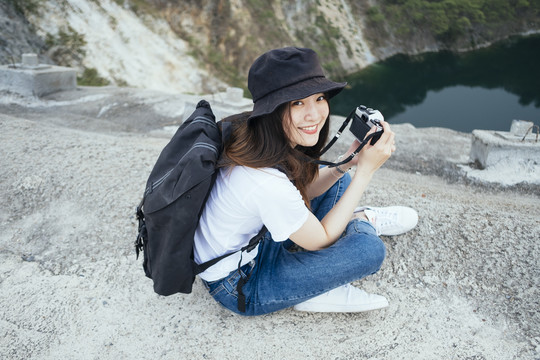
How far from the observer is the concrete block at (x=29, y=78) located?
12319mm

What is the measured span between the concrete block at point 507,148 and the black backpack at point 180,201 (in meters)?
8.48

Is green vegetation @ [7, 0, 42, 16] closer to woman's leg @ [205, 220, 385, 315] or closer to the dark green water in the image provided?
the dark green water

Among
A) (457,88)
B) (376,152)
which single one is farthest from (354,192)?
(457,88)

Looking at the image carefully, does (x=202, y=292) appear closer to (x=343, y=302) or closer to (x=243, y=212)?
(x=343, y=302)

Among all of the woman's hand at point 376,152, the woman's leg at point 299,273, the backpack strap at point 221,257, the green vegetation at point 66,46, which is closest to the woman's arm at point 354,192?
the woman's hand at point 376,152

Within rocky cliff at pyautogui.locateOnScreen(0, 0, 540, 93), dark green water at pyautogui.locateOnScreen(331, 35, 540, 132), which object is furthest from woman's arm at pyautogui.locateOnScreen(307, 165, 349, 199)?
dark green water at pyautogui.locateOnScreen(331, 35, 540, 132)

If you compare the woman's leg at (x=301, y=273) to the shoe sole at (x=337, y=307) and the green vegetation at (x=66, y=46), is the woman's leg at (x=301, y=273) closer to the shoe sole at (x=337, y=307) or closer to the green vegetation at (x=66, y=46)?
the shoe sole at (x=337, y=307)

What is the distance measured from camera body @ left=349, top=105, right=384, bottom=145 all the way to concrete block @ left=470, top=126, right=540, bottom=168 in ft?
25.0

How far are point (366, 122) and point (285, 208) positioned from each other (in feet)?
3.28

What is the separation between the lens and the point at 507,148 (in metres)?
9.27

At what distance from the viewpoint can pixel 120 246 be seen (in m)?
4.34

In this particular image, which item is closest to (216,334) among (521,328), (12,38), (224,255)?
(224,255)

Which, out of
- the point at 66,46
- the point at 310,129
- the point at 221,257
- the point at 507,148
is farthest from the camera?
the point at 66,46

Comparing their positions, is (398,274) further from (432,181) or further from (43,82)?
(43,82)
